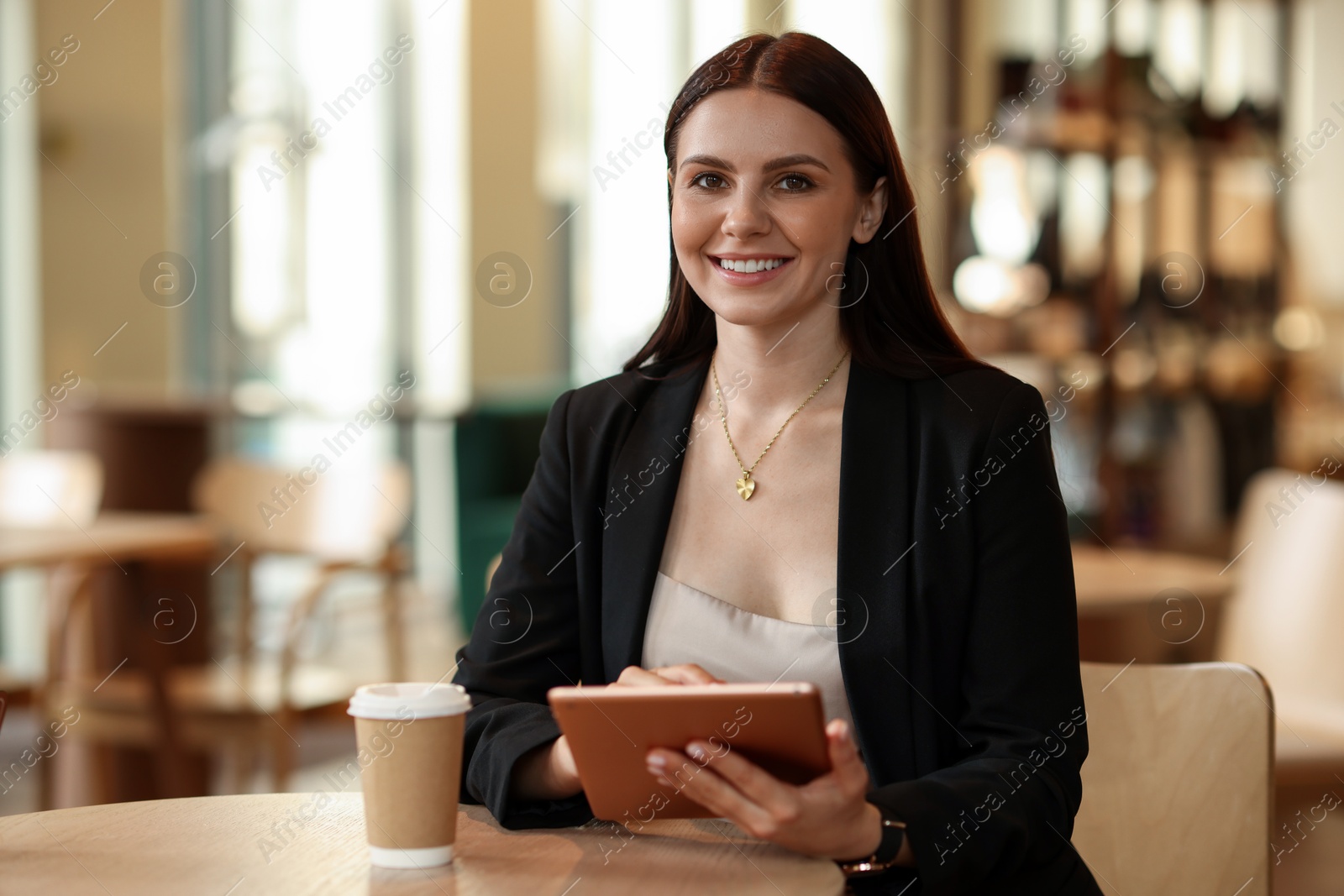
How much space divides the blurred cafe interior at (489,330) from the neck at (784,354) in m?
0.41

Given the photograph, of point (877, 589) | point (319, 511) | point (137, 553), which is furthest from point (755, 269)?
point (319, 511)

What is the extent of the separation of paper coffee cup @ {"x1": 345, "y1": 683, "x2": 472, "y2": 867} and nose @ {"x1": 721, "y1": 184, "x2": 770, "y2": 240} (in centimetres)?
64

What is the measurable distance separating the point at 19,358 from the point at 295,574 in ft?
5.43

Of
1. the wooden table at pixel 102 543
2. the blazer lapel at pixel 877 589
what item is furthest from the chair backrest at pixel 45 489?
the blazer lapel at pixel 877 589

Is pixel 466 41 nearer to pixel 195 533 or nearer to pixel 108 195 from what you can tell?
pixel 108 195

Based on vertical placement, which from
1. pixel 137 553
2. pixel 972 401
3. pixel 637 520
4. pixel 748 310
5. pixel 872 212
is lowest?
pixel 137 553

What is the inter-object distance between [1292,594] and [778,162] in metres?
2.02

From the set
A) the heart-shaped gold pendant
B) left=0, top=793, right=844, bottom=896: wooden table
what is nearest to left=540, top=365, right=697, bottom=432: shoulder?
the heart-shaped gold pendant

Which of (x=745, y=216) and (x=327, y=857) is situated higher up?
(x=745, y=216)

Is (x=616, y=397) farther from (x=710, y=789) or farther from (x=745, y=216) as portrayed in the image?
(x=710, y=789)

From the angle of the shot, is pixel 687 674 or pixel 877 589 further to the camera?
pixel 877 589

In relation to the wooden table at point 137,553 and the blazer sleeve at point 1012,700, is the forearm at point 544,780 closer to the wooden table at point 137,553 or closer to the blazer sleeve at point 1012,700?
the blazer sleeve at point 1012,700

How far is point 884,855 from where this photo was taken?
46.4 inches

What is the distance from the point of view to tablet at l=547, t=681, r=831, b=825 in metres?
0.98
